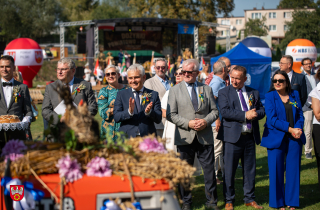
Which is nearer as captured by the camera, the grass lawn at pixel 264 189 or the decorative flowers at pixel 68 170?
the decorative flowers at pixel 68 170

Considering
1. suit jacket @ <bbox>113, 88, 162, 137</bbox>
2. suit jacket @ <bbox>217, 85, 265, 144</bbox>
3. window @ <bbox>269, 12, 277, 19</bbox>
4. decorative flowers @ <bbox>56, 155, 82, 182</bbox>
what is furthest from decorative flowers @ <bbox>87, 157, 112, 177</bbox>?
window @ <bbox>269, 12, 277, 19</bbox>

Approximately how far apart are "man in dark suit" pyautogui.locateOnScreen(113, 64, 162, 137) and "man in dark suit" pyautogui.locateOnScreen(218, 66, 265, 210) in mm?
1083

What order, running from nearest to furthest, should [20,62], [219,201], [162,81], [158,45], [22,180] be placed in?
[22,180] → [219,201] → [162,81] → [20,62] → [158,45]

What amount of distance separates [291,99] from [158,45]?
2597 cm

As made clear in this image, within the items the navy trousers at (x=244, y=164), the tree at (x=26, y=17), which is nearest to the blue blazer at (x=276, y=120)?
the navy trousers at (x=244, y=164)

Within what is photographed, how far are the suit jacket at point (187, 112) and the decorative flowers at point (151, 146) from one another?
184 cm

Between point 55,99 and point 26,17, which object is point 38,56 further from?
point 26,17

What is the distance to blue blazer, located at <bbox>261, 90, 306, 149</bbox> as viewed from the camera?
4700mm

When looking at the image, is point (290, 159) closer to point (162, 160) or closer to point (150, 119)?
point (150, 119)

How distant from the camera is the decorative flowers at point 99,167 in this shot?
7.97 ft

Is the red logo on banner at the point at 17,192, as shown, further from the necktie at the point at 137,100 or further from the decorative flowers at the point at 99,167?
the necktie at the point at 137,100

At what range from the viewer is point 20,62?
70.9 feet

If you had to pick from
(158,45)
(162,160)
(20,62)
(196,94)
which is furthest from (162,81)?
(158,45)

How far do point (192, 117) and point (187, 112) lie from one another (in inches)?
3.9
